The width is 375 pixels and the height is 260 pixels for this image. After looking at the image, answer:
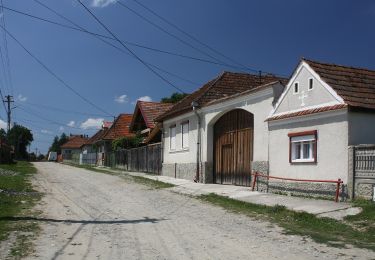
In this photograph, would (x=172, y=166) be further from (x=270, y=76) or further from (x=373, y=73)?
(x=373, y=73)

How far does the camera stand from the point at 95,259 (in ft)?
25.4

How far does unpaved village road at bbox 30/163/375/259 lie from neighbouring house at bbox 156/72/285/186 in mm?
5063

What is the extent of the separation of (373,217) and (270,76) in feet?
58.4

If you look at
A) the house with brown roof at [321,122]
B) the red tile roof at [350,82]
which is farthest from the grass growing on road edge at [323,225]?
the red tile roof at [350,82]

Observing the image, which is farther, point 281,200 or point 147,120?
point 147,120

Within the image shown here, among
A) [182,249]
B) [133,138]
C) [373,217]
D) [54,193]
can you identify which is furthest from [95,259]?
[133,138]

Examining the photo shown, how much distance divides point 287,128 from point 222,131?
6.17 m

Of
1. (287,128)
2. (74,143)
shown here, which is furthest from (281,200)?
A: (74,143)

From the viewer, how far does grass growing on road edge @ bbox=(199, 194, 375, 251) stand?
9.76 m

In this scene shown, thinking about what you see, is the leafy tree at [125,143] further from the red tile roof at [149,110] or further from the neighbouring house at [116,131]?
the neighbouring house at [116,131]

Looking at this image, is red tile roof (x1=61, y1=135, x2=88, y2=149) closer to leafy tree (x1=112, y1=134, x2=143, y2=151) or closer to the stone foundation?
leafy tree (x1=112, y1=134, x2=143, y2=151)

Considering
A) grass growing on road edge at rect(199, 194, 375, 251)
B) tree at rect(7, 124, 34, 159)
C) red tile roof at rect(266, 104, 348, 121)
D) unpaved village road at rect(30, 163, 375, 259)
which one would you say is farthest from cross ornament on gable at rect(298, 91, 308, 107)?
tree at rect(7, 124, 34, 159)

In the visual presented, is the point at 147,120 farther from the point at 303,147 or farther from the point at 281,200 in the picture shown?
the point at 281,200

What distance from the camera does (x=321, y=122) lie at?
15445mm
